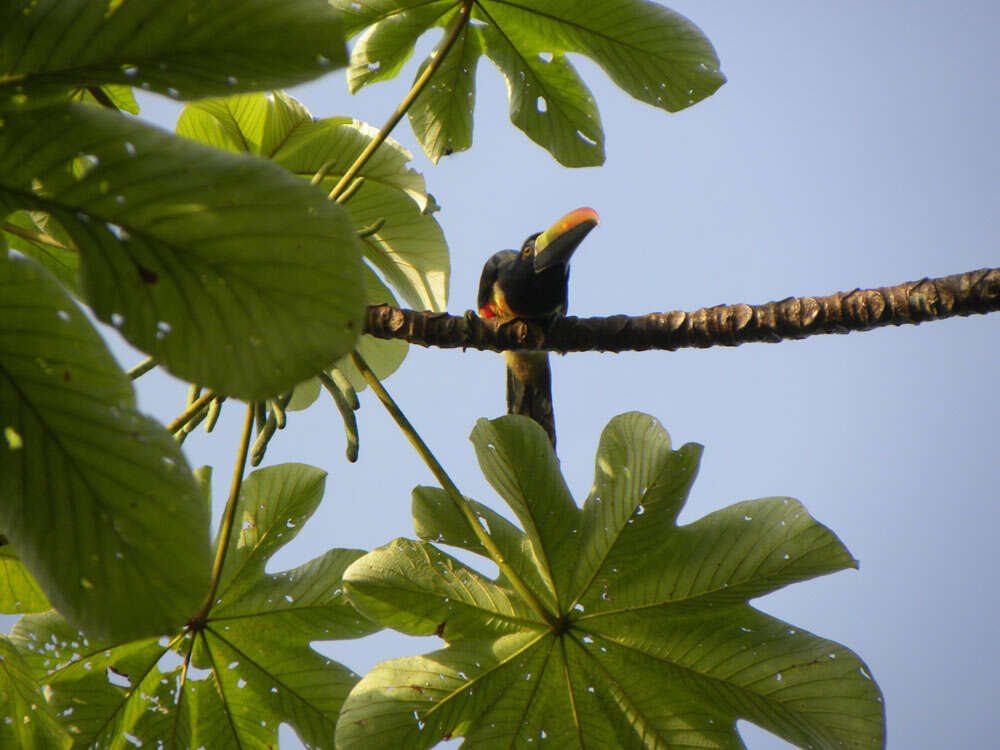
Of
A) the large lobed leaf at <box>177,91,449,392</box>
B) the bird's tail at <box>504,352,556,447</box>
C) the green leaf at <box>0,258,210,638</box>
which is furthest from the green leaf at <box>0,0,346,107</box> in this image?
the bird's tail at <box>504,352,556,447</box>

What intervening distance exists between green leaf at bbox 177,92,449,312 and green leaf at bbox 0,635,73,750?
115 centimetres

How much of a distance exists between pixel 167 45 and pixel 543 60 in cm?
128

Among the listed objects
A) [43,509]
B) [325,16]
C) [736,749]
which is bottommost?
[736,749]

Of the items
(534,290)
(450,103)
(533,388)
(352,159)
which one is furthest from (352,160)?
(533,388)

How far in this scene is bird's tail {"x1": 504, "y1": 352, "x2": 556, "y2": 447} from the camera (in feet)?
11.6

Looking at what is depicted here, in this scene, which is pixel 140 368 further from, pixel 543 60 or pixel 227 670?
pixel 543 60

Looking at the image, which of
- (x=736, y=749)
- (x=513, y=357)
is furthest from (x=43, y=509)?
(x=513, y=357)

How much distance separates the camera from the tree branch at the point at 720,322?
4.43 ft

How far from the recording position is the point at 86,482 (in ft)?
2.27

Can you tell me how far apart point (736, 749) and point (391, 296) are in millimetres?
1527

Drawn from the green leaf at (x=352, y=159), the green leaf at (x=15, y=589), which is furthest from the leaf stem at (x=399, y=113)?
the green leaf at (x=15, y=589)

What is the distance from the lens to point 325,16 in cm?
72

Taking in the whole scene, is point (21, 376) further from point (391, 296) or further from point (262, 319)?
point (391, 296)

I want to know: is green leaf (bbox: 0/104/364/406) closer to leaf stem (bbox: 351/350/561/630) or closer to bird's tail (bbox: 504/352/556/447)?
leaf stem (bbox: 351/350/561/630)
